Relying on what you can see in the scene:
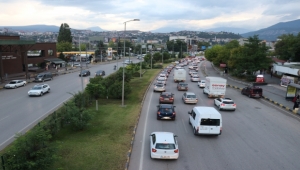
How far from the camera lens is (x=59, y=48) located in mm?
113875

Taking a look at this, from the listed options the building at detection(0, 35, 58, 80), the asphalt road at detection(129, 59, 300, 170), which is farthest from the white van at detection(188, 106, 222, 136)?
the building at detection(0, 35, 58, 80)

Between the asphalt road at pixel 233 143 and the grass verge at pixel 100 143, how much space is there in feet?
2.52

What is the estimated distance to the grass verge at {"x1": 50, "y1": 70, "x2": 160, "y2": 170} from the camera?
13101 millimetres

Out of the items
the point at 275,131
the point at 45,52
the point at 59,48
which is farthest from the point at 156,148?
the point at 59,48

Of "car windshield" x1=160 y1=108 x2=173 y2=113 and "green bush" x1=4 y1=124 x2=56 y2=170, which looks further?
"car windshield" x1=160 y1=108 x2=173 y2=113

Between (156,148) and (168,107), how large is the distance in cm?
874

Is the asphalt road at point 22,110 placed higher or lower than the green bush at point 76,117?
lower

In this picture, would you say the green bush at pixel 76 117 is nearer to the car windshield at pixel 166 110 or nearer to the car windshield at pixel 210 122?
the car windshield at pixel 166 110

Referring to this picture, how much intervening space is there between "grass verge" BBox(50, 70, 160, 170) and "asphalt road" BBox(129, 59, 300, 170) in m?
0.77

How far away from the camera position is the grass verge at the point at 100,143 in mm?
13101

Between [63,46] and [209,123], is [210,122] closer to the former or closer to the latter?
[209,123]

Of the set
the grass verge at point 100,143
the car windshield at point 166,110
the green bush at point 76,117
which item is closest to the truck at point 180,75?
the grass verge at point 100,143

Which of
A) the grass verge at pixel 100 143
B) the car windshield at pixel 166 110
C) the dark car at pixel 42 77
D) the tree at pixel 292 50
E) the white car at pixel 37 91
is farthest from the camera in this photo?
the tree at pixel 292 50

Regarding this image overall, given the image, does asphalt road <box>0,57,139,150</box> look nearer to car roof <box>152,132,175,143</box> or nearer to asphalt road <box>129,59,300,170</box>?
asphalt road <box>129,59,300,170</box>
